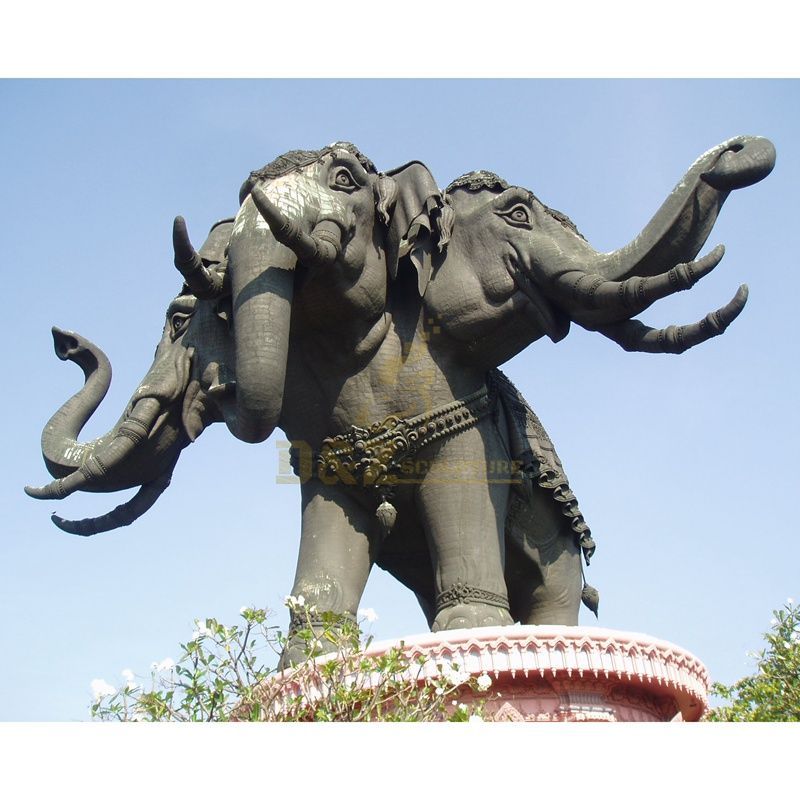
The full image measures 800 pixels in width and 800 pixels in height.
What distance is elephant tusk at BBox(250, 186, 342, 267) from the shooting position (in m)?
4.71

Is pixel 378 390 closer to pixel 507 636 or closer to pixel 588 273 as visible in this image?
pixel 588 273

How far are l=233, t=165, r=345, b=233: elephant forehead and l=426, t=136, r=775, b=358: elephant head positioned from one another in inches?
25.6

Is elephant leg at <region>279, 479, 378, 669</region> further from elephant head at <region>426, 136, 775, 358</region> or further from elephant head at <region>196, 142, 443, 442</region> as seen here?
elephant head at <region>426, 136, 775, 358</region>

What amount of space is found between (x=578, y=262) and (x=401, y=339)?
35.5 inches

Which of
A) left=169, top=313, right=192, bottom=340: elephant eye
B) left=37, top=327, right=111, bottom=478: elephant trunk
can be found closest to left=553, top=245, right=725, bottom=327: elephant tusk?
left=169, top=313, right=192, bottom=340: elephant eye

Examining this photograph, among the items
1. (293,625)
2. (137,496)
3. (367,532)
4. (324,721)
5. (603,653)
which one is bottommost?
(324,721)

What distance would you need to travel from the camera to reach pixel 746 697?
6.35 metres

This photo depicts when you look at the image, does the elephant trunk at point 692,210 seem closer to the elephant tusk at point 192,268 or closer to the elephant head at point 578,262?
the elephant head at point 578,262

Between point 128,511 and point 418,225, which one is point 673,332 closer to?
point 418,225

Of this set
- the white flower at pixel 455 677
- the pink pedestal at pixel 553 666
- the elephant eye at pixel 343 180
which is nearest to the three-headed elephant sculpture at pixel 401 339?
the elephant eye at pixel 343 180

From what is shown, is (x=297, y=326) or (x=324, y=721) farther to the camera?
(x=297, y=326)

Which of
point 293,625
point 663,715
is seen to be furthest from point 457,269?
point 663,715

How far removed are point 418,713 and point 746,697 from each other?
133 inches

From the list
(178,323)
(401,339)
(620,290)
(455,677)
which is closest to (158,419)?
(178,323)
